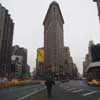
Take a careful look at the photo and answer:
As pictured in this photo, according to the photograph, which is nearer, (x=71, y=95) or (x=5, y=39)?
(x=71, y=95)

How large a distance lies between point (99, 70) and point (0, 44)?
54377 millimetres

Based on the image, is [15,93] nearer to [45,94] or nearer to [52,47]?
[45,94]

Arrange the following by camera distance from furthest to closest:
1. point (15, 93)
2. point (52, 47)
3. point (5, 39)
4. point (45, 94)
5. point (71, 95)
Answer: point (52, 47) < point (5, 39) < point (15, 93) < point (45, 94) < point (71, 95)

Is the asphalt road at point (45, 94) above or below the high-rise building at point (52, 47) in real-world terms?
below

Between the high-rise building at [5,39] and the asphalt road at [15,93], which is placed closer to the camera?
the asphalt road at [15,93]

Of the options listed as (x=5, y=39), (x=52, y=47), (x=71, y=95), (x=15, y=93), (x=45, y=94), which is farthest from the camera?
(x=52, y=47)

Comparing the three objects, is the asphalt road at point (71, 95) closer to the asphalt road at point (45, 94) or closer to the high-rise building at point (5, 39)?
the asphalt road at point (45, 94)

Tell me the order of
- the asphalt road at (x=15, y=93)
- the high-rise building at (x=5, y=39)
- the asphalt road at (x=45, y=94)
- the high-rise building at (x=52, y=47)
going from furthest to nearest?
1. the high-rise building at (x=52, y=47)
2. the high-rise building at (x=5, y=39)
3. the asphalt road at (x=15, y=93)
4. the asphalt road at (x=45, y=94)

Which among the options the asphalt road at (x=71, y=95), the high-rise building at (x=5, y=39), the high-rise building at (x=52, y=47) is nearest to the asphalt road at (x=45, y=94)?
the asphalt road at (x=71, y=95)


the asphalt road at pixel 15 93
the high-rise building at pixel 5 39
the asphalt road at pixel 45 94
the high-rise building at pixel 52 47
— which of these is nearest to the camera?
the asphalt road at pixel 45 94

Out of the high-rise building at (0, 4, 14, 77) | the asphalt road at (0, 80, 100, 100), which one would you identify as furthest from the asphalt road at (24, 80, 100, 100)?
the high-rise building at (0, 4, 14, 77)

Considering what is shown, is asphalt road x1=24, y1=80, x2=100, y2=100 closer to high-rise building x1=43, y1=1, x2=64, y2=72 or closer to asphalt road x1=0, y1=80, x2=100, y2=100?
asphalt road x1=0, y1=80, x2=100, y2=100

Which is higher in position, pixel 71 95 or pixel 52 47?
pixel 52 47

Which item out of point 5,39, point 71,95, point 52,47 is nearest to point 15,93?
point 71,95
